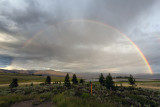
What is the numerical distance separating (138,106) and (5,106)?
13.3m

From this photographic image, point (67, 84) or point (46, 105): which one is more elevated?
point (46, 105)

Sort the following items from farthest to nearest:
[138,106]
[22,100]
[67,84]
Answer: [67,84], [138,106], [22,100]

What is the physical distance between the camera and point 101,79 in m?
38.2

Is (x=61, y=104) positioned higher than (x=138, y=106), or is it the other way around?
(x=61, y=104)

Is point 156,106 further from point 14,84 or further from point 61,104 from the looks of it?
point 14,84

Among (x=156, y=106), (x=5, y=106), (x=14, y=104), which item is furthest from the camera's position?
(x=156, y=106)

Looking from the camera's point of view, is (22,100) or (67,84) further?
(67,84)

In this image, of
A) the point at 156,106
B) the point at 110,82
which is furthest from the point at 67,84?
the point at 156,106

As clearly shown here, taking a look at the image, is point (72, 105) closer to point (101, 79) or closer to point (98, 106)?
point (98, 106)

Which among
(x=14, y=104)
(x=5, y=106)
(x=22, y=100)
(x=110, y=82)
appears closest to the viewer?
(x=5, y=106)

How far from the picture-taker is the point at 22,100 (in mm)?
8461

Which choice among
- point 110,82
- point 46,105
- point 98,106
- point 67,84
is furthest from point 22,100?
point 110,82

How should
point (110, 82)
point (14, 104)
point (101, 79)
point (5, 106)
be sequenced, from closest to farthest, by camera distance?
1. point (5, 106)
2. point (14, 104)
3. point (110, 82)
4. point (101, 79)

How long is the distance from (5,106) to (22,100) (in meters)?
1.57
